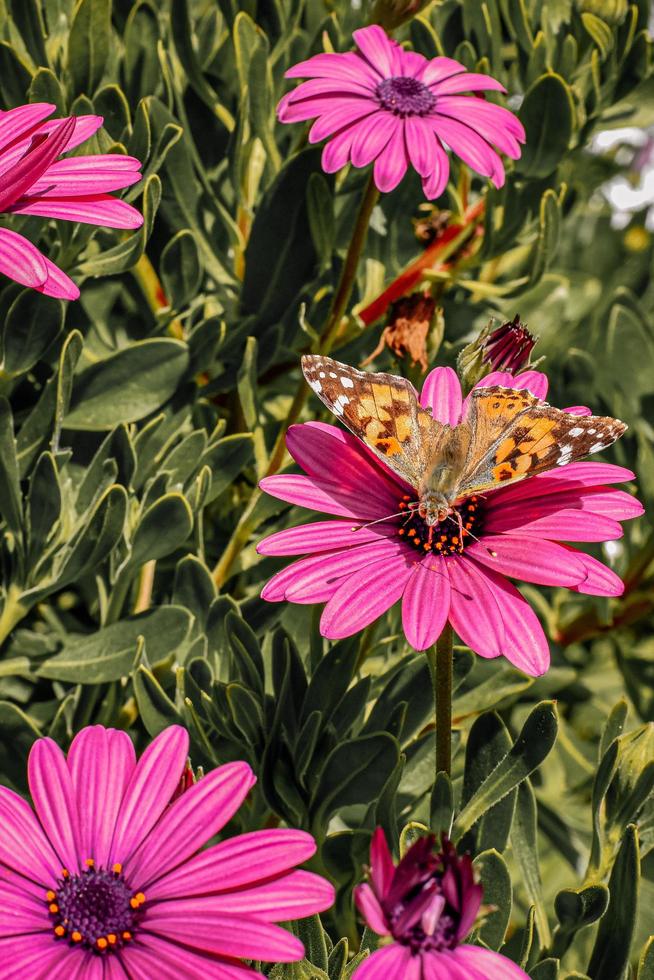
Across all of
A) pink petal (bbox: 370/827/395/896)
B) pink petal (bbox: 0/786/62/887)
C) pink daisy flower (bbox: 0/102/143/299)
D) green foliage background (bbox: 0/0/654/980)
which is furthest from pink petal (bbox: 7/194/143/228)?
pink petal (bbox: 370/827/395/896)

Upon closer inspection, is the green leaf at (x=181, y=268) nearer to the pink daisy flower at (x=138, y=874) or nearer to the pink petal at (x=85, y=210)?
the pink petal at (x=85, y=210)

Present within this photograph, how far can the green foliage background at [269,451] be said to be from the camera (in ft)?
3.27

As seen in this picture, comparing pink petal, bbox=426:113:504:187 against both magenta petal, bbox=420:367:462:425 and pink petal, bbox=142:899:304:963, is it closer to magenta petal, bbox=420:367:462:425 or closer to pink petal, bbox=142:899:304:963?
magenta petal, bbox=420:367:462:425

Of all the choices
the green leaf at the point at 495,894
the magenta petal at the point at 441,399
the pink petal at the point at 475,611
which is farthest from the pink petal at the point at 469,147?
the green leaf at the point at 495,894

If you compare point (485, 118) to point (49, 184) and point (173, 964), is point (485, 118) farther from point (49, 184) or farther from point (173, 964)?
point (173, 964)

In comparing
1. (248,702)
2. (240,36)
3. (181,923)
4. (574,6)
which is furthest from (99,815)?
(574,6)

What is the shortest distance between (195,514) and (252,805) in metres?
0.29

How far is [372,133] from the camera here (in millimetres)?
1163

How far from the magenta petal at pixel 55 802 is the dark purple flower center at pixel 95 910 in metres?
0.02

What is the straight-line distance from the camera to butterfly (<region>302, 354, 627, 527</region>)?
95cm

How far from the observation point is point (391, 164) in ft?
3.65

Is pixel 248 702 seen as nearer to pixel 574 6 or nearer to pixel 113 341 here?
pixel 113 341

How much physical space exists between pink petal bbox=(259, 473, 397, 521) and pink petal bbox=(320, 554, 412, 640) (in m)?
0.07

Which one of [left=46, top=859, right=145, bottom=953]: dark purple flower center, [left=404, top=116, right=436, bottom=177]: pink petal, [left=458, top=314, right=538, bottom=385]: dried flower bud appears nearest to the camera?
[left=46, top=859, right=145, bottom=953]: dark purple flower center
